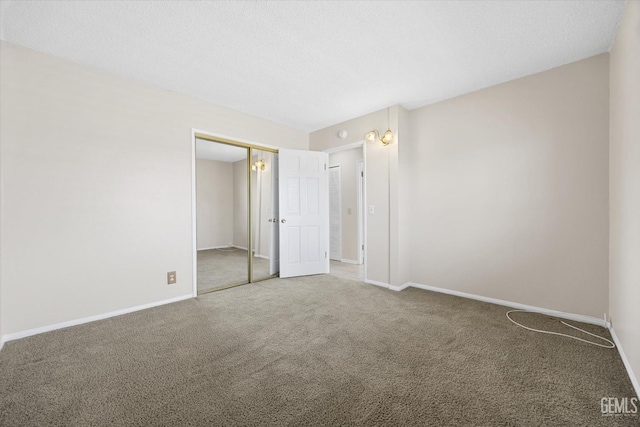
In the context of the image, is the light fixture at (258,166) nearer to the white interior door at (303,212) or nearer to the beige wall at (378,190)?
the white interior door at (303,212)

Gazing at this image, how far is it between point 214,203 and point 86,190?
148cm

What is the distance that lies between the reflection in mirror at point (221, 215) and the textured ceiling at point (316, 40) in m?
1.00

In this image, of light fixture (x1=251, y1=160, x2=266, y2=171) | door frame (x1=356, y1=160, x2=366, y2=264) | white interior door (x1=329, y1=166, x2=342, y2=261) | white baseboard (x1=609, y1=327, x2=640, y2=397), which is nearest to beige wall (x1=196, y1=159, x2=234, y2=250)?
light fixture (x1=251, y1=160, x2=266, y2=171)

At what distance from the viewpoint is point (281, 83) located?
2951mm

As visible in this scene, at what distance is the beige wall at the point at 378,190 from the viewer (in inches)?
143

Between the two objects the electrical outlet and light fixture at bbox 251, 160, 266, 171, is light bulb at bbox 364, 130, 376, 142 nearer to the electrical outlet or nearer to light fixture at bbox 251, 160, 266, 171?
light fixture at bbox 251, 160, 266, 171

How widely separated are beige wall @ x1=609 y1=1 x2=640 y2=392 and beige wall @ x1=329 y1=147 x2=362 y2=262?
3650 mm

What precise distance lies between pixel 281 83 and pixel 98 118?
1917 mm

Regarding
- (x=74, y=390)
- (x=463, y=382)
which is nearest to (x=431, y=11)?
(x=463, y=382)

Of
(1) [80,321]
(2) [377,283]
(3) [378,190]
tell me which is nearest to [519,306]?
(2) [377,283]

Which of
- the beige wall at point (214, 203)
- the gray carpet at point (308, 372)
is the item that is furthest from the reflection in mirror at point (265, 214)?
the gray carpet at point (308, 372)

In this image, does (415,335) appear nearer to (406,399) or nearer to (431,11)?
(406,399)

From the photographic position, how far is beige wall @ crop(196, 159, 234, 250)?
3602 mm

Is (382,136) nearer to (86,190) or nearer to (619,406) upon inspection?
(619,406)
